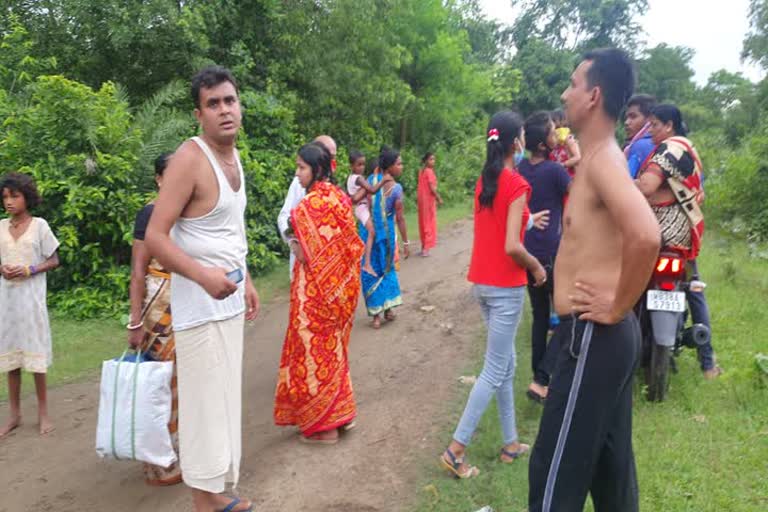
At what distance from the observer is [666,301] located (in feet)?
14.5

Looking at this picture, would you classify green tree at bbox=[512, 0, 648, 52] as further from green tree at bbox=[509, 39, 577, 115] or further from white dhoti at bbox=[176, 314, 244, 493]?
white dhoti at bbox=[176, 314, 244, 493]

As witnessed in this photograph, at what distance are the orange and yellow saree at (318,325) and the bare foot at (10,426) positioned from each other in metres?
1.97

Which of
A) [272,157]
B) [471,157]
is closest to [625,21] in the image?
[471,157]

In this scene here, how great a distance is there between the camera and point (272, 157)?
10.7 metres

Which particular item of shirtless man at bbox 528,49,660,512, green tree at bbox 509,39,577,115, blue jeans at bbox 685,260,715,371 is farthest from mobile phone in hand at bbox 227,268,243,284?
green tree at bbox 509,39,577,115

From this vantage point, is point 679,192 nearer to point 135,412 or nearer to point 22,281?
point 135,412

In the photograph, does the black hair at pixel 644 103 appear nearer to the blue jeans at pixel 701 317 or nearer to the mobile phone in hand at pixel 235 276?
the blue jeans at pixel 701 317

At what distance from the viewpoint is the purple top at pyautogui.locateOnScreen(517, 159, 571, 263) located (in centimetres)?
458

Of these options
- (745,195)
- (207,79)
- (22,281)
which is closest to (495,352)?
(207,79)

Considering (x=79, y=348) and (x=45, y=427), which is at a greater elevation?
(x=79, y=348)

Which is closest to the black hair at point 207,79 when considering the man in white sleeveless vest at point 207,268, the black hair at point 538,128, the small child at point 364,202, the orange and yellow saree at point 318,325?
the man in white sleeveless vest at point 207,268

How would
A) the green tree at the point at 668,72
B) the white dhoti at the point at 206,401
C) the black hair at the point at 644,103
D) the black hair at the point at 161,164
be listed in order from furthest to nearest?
the green tree at the point at 668,72 → the black hair at the point at 644,103 → the black hair at the point at 161,164 → the white dhoti at the point at 206,401

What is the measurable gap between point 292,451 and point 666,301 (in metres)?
2.77

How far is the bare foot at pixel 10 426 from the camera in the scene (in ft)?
14.9
